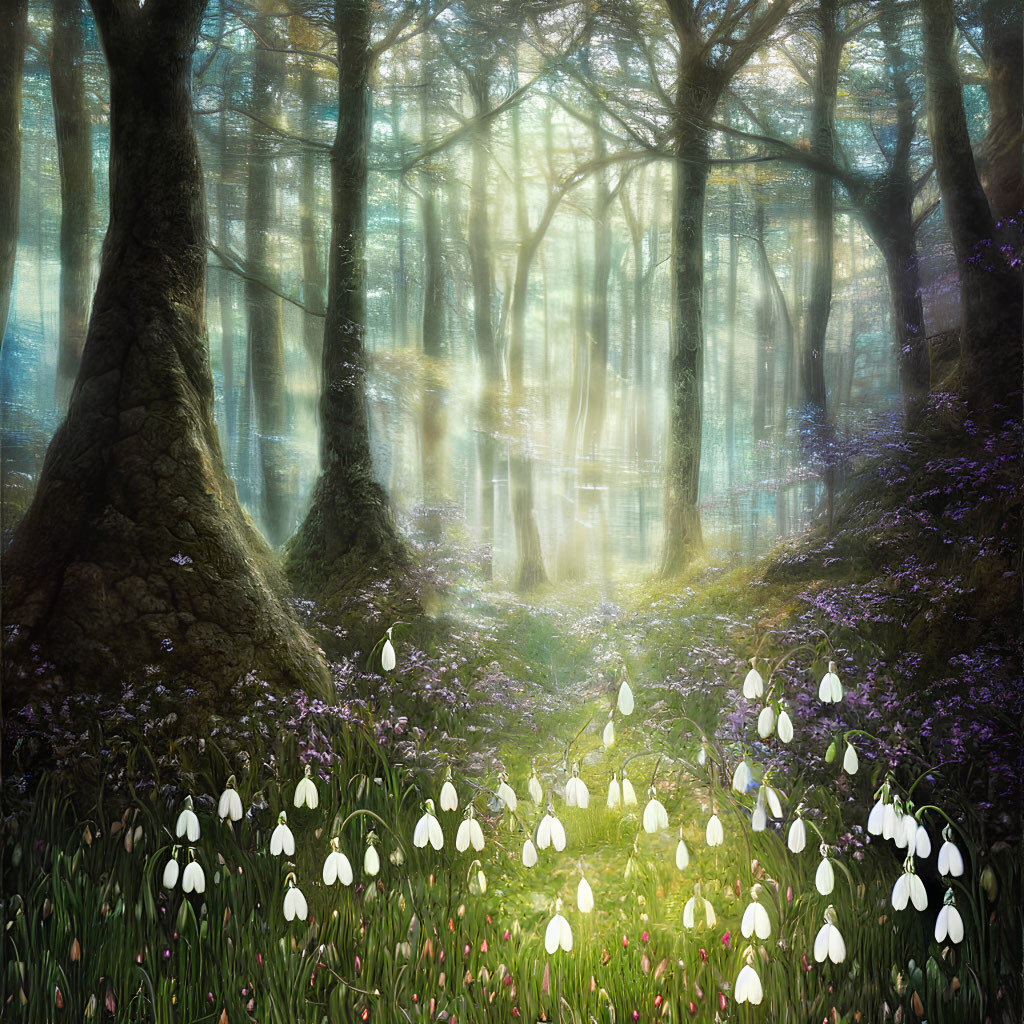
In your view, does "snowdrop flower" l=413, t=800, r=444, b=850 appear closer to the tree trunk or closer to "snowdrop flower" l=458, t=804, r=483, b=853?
"snowdrop flower" l=458, t=804, r=483, b=853

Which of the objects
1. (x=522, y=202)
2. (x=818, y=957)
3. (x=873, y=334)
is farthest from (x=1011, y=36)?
(x=818, y=957)

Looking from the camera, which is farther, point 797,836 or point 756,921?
point 797,836

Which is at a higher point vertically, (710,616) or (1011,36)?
(1011,36)

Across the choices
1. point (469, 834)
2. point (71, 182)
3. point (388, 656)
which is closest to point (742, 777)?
point (469, 834)

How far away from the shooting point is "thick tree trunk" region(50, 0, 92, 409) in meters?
2.38

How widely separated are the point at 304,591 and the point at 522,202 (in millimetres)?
1473

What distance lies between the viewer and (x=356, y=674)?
2322 mm

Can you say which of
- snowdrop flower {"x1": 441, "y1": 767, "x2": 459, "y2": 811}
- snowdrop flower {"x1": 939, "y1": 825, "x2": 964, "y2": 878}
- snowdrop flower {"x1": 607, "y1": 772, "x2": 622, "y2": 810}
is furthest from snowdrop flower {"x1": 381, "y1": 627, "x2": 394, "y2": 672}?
snowdrop flower {"x1": 939, "y1": 825, "x2": 964, "y2": 878}

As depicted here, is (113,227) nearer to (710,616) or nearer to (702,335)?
(702,335)

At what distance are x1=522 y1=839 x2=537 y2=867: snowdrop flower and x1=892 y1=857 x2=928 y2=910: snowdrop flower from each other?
39.1 inches

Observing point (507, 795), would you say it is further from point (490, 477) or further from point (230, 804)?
point (490, 477)

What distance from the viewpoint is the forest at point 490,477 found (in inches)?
85.0

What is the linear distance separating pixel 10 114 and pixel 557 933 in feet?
10.3

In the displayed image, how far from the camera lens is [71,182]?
240cm
